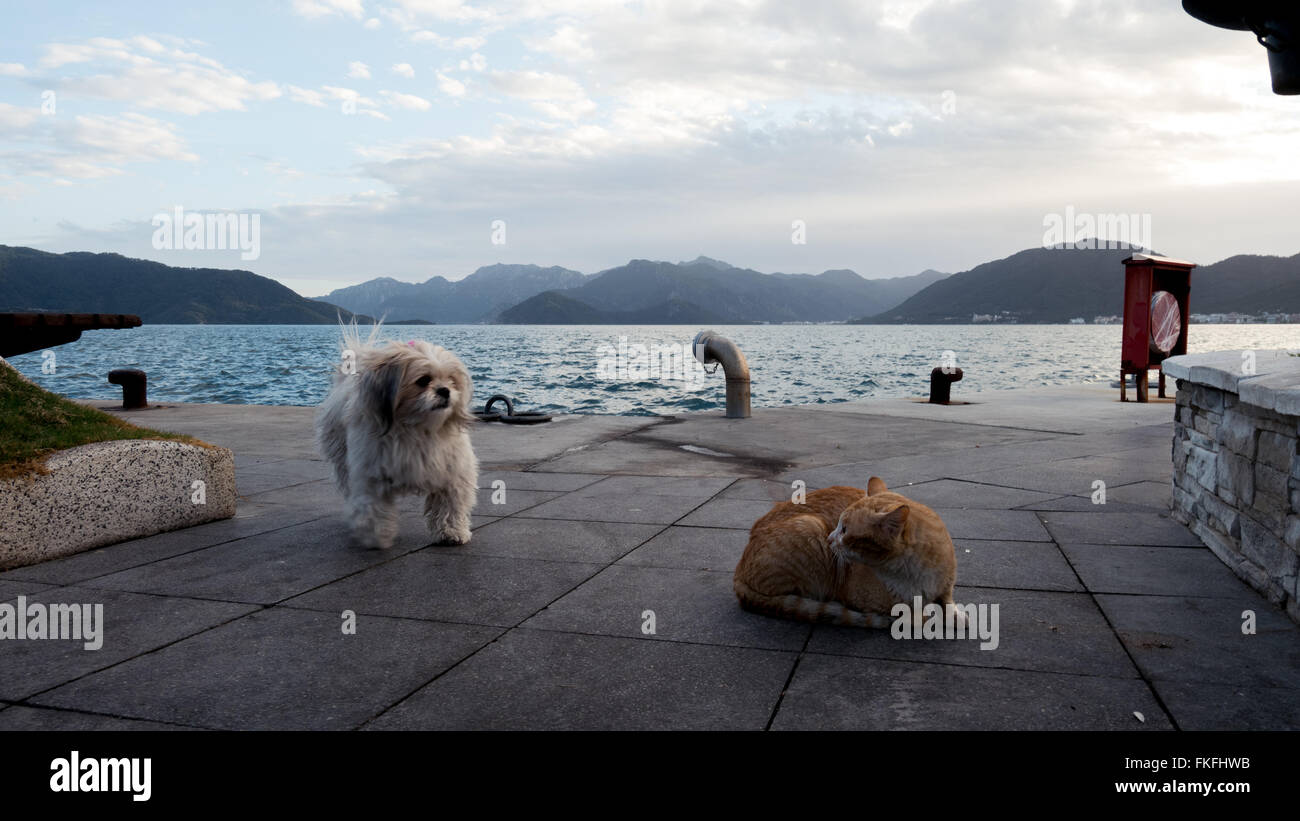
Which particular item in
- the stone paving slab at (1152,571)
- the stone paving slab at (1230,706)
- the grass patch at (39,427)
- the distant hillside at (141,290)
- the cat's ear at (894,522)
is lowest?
the stone paving slab at (1230,706)

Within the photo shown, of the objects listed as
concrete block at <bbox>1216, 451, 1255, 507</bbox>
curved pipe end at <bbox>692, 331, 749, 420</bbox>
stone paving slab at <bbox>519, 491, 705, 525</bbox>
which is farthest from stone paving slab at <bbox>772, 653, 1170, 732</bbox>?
curved pipe end at <bbox>692, 331, 749, 420</bbox>

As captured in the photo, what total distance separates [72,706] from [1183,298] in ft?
56.5

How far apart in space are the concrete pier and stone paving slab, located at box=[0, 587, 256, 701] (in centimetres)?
2

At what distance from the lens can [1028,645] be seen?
148 inches

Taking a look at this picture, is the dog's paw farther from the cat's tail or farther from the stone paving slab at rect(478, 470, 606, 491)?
the cat's tail

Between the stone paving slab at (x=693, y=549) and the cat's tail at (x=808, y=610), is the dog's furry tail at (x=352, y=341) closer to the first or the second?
the stone paving slab at (x=693, y=549)

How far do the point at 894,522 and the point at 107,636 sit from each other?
391cm

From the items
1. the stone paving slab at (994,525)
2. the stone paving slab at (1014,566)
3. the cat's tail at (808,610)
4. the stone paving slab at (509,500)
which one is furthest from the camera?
the stone paving slab at (509,500)

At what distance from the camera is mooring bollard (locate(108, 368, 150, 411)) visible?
1484 cm

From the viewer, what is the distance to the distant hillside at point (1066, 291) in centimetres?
14600

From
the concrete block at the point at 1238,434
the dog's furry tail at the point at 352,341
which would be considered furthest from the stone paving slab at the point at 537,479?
the concrete block at the point at 1238,434

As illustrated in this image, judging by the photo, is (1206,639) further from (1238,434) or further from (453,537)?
(453,537)

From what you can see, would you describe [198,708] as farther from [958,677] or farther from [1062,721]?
[1062,721]

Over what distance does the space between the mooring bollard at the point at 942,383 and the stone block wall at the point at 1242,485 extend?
871cm
